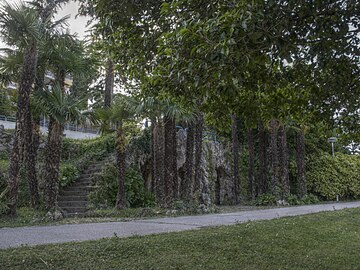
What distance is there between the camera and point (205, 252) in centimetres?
512

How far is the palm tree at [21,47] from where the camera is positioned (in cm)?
871

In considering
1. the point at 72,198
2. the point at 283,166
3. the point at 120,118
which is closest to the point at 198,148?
the point at 120,118

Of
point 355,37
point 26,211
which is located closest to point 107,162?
point 26,211

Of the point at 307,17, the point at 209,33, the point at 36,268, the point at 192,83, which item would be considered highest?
the point at 307,17

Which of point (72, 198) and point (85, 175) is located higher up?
point (85, 175)

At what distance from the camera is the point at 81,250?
4703mm

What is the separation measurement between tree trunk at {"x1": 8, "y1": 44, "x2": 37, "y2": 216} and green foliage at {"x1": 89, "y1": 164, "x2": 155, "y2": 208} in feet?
11.7

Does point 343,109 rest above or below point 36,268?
above

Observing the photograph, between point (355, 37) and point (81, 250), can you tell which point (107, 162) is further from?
point (355, 37)

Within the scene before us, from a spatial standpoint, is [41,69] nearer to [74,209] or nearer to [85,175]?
[74,209]

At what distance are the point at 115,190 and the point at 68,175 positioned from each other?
1813mm

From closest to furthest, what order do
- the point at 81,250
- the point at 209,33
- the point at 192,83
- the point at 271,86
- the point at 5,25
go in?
the point at 209,33, the point at 192,83, the point at 81,250, the point at 271,86, the point at 5,25

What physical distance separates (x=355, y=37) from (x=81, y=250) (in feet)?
15.2

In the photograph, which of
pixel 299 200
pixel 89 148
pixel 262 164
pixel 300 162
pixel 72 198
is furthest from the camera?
pixel 300 162
